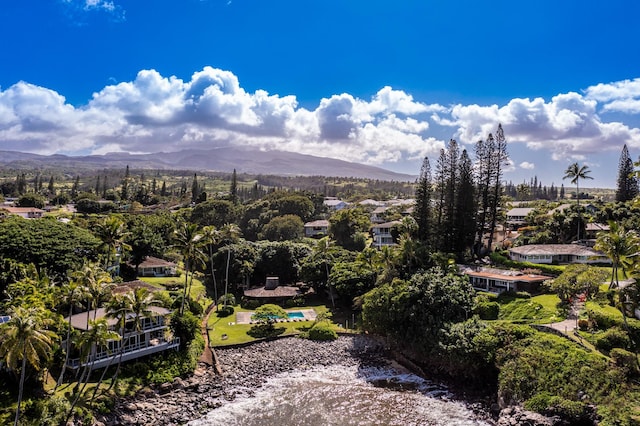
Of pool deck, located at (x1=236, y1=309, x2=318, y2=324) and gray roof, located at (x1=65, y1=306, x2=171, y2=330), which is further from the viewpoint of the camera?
pool deck, located at (x1=236, y1=309, x2=318, y2=324)

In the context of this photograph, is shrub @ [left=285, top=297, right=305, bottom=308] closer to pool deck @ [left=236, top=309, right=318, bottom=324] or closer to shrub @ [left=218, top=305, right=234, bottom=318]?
pool deck @ [left=236, top=309, right=318, bottom=324]

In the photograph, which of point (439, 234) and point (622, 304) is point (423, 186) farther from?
point (622, 304)

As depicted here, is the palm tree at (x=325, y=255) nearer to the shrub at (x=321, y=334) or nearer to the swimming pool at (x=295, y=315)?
the swimming pool at (x=295, y=315)

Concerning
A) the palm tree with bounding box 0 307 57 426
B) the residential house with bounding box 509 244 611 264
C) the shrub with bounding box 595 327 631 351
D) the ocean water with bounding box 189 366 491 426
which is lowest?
the ocean water with bounding box 189 366 491 426

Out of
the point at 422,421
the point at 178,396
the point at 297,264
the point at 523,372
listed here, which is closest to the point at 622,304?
the point at 523,372

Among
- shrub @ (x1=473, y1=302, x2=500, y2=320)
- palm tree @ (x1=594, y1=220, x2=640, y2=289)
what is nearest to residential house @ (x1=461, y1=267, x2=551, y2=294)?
shrub @ (x1=473, y1=302, x2=500, y2=320)

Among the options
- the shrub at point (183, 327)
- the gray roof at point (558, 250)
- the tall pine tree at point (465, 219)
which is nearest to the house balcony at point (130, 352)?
the shrub at point (183, 327)
